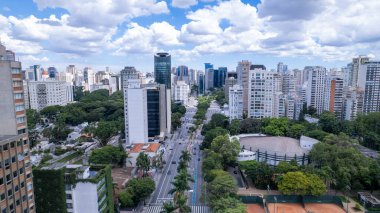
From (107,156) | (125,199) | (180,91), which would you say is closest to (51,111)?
(107,156)

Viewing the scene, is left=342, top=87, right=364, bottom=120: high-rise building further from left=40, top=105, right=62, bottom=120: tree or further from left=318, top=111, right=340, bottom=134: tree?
left=40, top=105, right=62, bottom=120: tree

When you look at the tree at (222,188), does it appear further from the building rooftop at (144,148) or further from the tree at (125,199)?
the building rooftop at (144,148)

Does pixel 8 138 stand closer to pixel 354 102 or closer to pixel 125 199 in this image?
pixel 125 199

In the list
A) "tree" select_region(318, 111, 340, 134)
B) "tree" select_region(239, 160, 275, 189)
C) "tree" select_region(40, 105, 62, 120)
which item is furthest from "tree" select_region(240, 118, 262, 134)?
"tree" select_region(40, 105, 62, 120)

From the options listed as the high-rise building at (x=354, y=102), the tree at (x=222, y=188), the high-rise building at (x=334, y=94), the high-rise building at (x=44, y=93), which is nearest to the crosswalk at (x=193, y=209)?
the tree at (x=222, y=188)

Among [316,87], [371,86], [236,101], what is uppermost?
[371,86]
